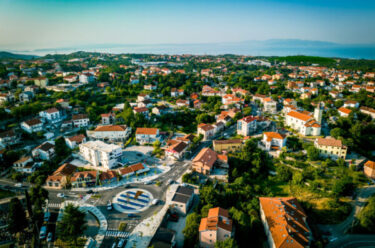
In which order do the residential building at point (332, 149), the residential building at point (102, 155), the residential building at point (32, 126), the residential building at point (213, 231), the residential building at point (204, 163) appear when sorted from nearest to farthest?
the residential building at point (213, 231)
the residential building at point (204, 163)
the residential building at point (102, 155)
the residential building at point (332, 149)
the residential building at point (32, 126)

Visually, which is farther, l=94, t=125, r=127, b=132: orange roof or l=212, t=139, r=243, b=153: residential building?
l=94, t=125, r=127, b=132: orange roof

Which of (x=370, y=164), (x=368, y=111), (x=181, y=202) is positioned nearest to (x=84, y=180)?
(x=181, y=202)

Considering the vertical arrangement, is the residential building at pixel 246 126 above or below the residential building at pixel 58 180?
above

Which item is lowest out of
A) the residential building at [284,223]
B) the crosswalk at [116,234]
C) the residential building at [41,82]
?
the crosswalk at [116,234]

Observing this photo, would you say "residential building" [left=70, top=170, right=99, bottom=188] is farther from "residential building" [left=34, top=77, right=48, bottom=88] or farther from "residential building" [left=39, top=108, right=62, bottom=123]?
"residential building" [left=34, top=77, right=48, bottom=88]

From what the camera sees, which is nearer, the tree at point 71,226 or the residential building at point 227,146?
the tree at point 71,226

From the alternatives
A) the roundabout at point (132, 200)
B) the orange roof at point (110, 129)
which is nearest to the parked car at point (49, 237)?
the roundabout at point (132, 200)

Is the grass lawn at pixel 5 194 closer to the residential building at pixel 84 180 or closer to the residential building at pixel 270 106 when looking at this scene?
the residential building at pixel 84 180

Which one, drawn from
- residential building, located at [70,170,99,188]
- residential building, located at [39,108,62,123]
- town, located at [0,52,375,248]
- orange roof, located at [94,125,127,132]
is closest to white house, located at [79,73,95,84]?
town, located at [0,52,375,248]
